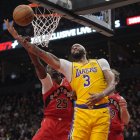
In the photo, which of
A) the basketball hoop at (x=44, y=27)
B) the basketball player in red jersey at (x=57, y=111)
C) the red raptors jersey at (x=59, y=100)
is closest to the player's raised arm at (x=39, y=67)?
the basketball player in red jersey at (x=57, y=111)

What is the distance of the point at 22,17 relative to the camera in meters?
5.00

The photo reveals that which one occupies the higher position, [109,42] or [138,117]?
[109,42]

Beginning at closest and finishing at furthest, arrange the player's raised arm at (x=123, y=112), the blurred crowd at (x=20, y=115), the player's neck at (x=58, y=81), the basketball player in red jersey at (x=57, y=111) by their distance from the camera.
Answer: the player's raised arm at (x=123, y=112) → the basketball player in red jersey at (x=57, y=111) → the player's neck at (x=58, y=81) → the blurred crowd at (x=20, y=115)

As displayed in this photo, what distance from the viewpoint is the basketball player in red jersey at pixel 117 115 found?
5539 millimetres

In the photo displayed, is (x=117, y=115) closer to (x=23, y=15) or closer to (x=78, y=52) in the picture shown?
(x=78, y=52)

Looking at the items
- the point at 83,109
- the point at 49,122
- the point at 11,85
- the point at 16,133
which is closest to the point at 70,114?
the point at 49,122

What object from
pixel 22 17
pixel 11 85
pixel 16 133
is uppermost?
pixel 22 17

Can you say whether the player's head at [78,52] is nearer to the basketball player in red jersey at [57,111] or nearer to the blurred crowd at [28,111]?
the basketball player in red jersey at [57,111]

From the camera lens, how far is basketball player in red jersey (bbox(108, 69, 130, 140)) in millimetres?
5539

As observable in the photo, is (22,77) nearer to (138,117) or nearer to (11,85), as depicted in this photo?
(11,85)

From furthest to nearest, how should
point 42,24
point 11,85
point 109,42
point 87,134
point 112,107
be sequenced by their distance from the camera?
point 11,85, point 109,42, point 42,24, point 112,107, point 87,134

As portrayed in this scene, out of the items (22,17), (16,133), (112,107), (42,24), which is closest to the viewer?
(22,17)

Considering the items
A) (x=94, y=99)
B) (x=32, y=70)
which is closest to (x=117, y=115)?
(x=94, y=99)

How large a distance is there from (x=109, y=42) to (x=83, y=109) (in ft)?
56.0
